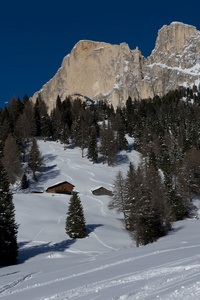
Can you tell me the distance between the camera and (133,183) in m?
34.2

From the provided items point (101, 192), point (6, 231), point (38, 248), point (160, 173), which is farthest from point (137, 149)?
point (6, 231)

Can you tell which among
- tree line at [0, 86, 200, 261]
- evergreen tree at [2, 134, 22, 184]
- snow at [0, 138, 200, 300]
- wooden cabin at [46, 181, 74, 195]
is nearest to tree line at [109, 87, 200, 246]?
tree line at [0, 86, 200, 261]

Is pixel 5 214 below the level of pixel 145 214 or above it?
above

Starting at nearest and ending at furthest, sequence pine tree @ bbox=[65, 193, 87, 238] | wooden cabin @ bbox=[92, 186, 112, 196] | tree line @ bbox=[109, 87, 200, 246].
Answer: pine tree @ bbox=[65, 193, 87, 238]
tree line @ bbox=[109, 87, 200, 246]
wooden cabin @ bbox=[92, 186, 112, 196]

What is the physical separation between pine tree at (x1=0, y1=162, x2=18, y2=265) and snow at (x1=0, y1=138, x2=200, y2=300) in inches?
46.5

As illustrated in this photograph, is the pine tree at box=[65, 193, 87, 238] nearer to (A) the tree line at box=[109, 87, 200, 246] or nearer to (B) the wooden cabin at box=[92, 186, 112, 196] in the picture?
(A) the tree line at box=[109, 87, 200, 246]

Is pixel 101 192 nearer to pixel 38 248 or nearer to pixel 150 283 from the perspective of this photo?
pixel 38 248

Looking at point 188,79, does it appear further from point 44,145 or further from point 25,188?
point 25,188

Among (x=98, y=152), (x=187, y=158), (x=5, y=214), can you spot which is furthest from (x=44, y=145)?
(x=5, y=214)

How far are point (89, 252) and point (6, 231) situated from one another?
8.52 metres

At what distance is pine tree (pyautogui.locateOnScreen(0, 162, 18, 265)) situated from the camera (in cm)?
2259

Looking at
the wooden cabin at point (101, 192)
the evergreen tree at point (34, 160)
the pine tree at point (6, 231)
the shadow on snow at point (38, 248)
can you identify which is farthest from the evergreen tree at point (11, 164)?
the pine tree at point (6, 231)

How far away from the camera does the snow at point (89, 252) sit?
25.1 feet

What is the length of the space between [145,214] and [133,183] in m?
4.22
